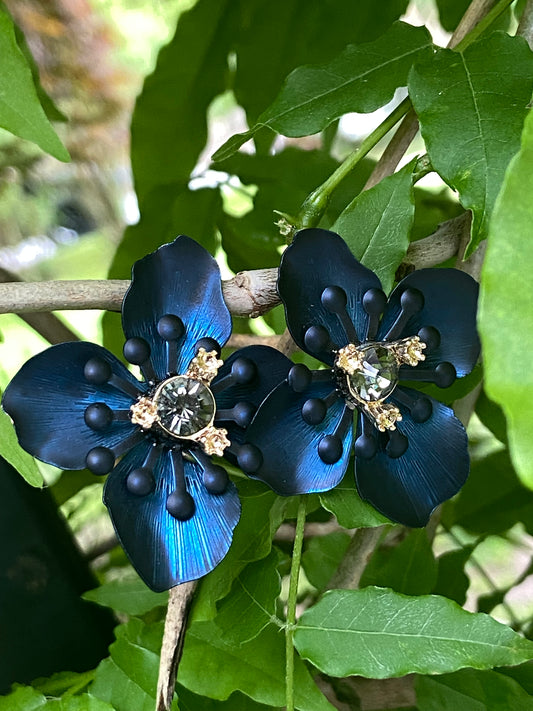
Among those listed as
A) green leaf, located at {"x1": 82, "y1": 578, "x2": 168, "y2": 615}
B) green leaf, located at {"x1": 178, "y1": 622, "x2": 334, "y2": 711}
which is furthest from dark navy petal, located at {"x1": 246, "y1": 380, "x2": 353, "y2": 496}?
green leaf, located at {"x1": 82, "y1": 578, "x2": 168, "y2": 615}

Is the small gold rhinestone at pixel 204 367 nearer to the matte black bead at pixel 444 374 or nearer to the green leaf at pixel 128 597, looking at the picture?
the matte black bead at pixel 444 374

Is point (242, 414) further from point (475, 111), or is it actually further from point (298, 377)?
point (475, 111)

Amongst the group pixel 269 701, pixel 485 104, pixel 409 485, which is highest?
pixel 485 104

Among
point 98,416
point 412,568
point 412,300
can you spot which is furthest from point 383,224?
point 412,568

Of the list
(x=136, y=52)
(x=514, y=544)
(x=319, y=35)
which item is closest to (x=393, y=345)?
(x=319, y=35)

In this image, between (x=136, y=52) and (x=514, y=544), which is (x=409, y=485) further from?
(x=136, y=52)

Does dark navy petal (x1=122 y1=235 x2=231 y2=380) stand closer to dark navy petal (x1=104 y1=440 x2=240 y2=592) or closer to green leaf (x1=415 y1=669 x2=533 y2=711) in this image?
dark navy petal (x1=104 y1=440 x2=240 y2=592)

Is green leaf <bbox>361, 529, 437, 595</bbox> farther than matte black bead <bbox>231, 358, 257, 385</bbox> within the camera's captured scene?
Yes
